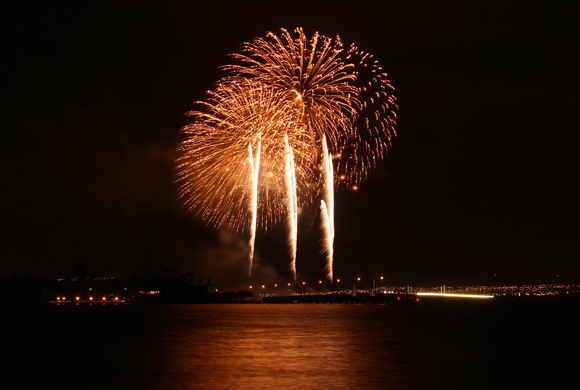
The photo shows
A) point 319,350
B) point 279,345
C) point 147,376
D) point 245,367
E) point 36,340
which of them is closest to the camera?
point 147,376

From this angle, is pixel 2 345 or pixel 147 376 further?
pixel 2 345

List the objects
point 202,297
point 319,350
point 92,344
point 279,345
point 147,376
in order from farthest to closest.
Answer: point 202,297
point 92,344
point 279,345
point 319,350
point 147,376

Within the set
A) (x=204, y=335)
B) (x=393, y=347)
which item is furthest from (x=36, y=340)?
(x=393, y=347)

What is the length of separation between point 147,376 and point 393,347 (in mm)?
16929

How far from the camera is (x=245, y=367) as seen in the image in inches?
1097

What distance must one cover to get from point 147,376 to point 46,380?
3869mm

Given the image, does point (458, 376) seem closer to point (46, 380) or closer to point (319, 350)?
point (319, 350)

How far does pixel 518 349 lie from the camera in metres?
39.2

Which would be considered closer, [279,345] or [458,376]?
[458,376]

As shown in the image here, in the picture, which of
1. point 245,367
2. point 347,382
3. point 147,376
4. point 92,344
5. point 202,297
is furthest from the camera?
point 202,297

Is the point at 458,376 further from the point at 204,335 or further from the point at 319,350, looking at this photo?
the point at 204,335

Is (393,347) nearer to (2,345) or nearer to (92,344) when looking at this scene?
(92,344)

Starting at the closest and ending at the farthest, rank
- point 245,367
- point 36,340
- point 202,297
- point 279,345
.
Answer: point 245,367
point 279,345
point 36,340
point 202,297

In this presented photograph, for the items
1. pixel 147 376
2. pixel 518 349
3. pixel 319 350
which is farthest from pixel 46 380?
pixel 518 349
